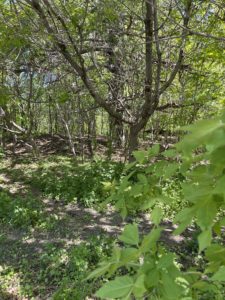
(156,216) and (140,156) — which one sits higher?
(140,156)

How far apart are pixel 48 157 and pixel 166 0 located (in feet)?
20.2

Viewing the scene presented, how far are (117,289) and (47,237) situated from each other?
4.31 m

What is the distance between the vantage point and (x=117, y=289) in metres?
0.74

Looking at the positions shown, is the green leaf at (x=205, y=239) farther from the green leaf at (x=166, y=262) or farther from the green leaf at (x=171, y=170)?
the green leaf at (x=171, y=170)

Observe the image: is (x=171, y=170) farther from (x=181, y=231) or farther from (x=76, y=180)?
(x=76, y=180)

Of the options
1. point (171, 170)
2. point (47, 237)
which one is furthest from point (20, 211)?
point (171, 170)

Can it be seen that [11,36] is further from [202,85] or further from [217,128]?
[217,128]

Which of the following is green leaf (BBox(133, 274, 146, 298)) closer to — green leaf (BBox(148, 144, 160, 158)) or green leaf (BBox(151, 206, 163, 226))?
green leaf (BBox(151, 206, 163, 226))

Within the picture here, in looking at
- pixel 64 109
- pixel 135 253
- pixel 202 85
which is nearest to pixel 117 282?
pixel 135 253

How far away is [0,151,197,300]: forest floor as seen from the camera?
12.3 ft

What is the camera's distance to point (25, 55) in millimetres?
7949

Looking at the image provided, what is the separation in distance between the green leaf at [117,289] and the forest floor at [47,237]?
2.89 metres

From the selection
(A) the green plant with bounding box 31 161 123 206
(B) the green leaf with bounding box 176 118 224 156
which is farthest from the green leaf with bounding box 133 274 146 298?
(A) the green plant with bounding box 31 161 123 206

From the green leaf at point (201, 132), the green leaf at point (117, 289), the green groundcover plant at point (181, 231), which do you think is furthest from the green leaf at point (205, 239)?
the green leaf at point (201, 132)
